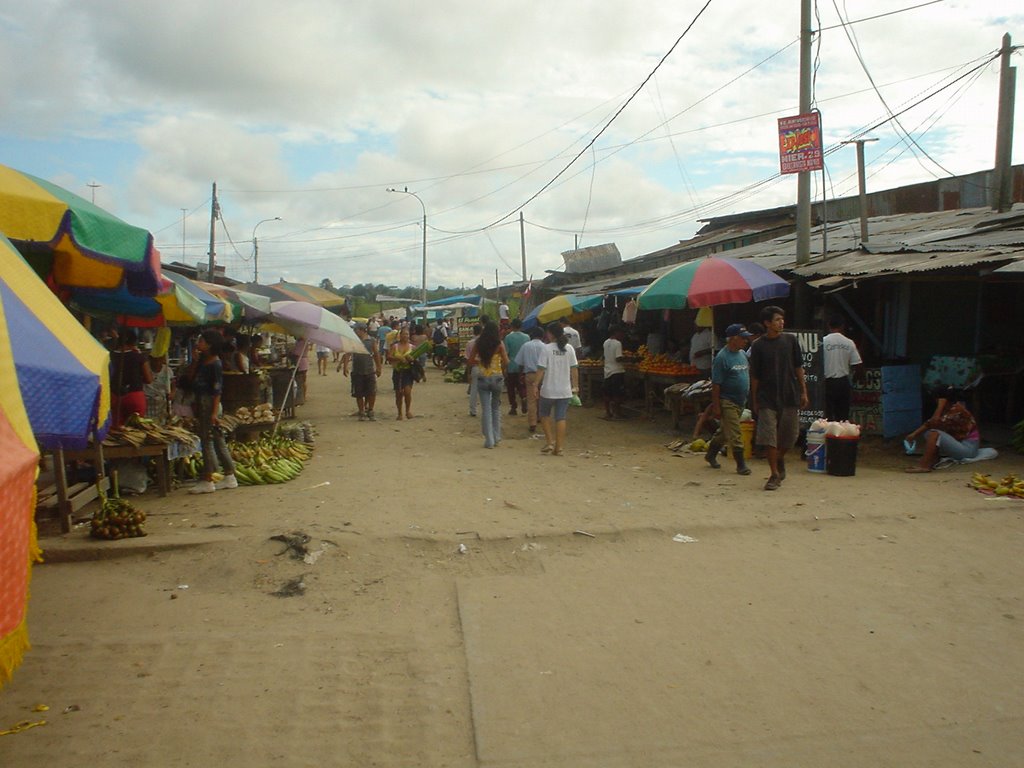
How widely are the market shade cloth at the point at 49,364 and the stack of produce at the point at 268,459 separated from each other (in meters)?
6.02

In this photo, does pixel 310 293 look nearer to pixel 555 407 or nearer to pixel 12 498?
pixel 555 407

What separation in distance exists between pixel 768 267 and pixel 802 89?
8.83 ft

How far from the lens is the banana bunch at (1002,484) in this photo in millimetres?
8125

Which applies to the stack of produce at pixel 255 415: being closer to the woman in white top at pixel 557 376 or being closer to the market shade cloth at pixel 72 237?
the woman in white top at pixel 557 376

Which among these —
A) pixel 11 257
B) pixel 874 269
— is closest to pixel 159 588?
pixel 11 257

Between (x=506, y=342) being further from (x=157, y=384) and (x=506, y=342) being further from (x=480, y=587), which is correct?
(x=480, y=587)

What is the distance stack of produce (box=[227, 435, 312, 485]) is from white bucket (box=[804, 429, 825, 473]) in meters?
6.06

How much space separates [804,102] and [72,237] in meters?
10.9

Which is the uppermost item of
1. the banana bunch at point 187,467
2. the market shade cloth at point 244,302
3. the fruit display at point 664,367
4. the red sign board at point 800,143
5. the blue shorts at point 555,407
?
the red sign board at point 800,143

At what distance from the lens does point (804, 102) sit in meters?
12.7

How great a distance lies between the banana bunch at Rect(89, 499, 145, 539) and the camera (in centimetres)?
670

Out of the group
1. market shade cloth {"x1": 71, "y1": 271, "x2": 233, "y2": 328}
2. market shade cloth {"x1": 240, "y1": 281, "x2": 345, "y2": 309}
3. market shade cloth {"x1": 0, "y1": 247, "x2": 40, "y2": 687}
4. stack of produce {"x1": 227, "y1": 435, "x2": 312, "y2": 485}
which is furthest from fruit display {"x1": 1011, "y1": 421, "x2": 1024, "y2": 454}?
market shade cloth {"x1": 240, "y1": 281, "x2": 345, "y2": 309}

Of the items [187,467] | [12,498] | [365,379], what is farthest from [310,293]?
[12,498]

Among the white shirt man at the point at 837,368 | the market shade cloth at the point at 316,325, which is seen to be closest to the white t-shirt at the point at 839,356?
the white shirt man at the point at 837,368
